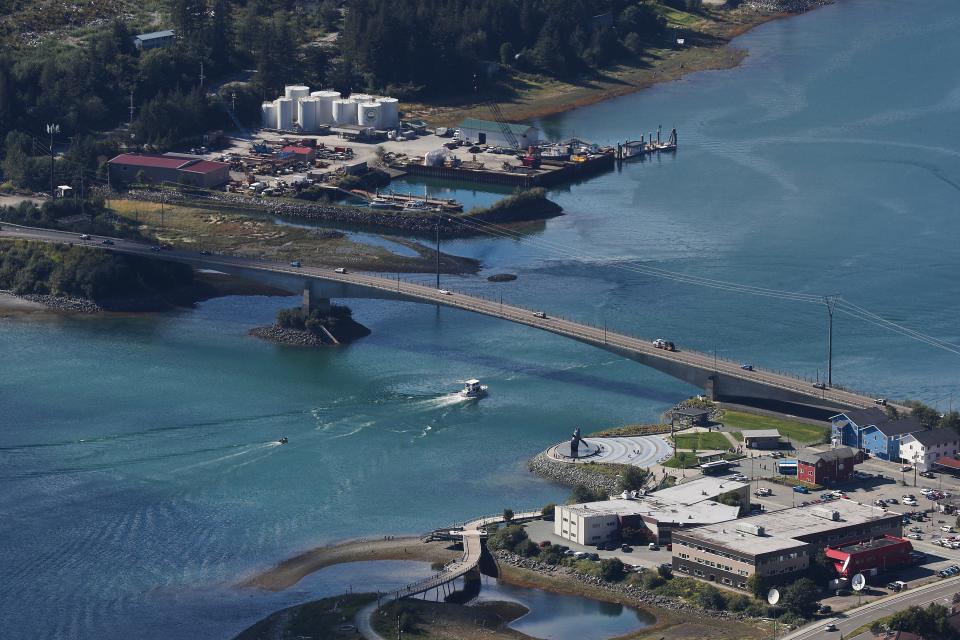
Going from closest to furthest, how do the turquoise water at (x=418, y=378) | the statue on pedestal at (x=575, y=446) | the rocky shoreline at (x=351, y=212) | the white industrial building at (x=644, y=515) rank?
the white industrial building at (x=644, y=515)
the turquoise water at (x=418, y=378)
the statue on pedestal at (x=575, y=446)
the rocky shoreline at (x=351, y=212)

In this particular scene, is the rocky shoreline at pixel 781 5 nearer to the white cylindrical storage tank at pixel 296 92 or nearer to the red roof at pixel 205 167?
the white cylindrical storage tank at pixel 296 92

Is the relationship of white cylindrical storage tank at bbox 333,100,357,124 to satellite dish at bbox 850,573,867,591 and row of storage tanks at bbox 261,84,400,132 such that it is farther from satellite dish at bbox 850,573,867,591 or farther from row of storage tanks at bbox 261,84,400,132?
satellite dish at bbox 850,573,867,591

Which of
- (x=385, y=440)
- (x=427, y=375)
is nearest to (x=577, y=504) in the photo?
(x=385, y=440)

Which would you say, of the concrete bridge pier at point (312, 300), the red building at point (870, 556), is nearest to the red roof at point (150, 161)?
the concrete bridge pier at point (312, 300)

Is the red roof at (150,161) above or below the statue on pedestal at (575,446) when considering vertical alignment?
Result: above

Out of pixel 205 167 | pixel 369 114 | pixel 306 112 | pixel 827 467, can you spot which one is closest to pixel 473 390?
pixel 827 467

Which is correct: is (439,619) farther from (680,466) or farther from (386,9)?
(386,9)

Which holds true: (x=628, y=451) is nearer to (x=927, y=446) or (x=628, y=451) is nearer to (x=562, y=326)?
(x=927, y=446)

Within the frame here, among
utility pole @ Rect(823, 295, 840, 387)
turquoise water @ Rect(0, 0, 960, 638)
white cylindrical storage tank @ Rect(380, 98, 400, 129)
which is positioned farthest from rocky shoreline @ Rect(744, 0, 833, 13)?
utility pole @ Rect(823, 295, 840, 387)
